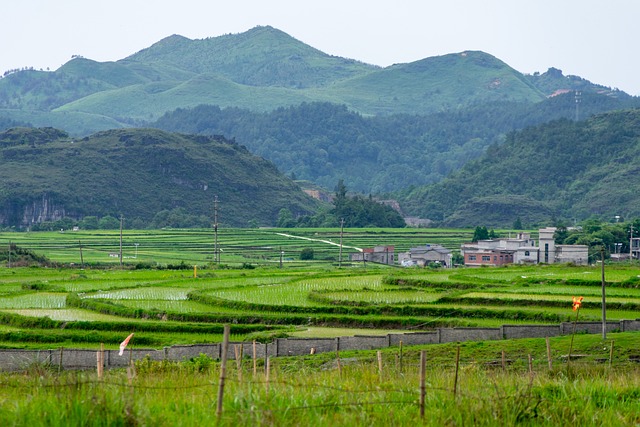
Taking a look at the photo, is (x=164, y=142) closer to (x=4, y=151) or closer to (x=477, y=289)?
(x=4, y=151)

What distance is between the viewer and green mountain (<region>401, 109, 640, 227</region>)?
11756 centimetres

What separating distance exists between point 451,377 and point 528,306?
17885 millimetres

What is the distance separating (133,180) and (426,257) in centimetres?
5784

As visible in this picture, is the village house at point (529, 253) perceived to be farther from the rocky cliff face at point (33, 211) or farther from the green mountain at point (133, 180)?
the rocky cliff face at point (33, 211)

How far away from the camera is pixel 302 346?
21719 mm

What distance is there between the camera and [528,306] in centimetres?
2888

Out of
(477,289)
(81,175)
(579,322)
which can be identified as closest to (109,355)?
(579,322)

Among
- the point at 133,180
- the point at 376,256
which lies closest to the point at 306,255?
the point at 376,256

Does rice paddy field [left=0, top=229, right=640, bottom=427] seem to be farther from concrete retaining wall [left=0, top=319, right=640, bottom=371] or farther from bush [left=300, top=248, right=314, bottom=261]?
concrete retaining wall [left=0, top=319, right=640, bottom=371]

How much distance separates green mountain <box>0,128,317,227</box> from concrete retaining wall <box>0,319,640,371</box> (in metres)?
87.3

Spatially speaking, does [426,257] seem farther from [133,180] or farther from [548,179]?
[548,179]

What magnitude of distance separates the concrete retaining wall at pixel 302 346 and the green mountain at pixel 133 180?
3438 inches

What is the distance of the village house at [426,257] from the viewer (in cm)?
6744

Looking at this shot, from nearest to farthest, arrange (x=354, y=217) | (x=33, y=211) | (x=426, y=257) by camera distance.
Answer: (x=426, y=257) < (x=354, y=217) < (x=33, y=211)
